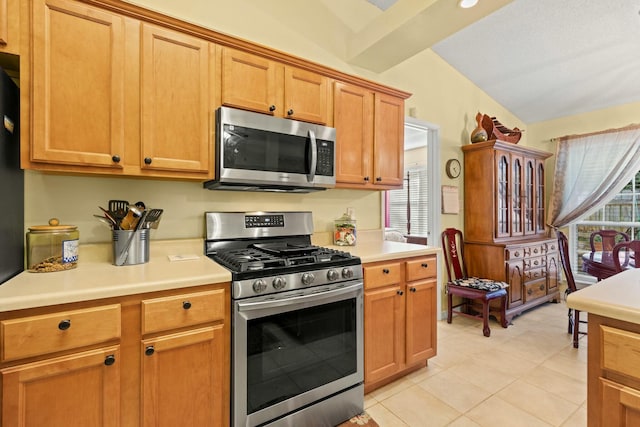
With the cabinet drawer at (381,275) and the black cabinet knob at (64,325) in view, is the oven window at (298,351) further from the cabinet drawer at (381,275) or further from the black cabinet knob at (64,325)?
the black cabinet knob at (64,325)

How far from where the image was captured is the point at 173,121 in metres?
1.72

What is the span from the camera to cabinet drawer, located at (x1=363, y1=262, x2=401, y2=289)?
198cm

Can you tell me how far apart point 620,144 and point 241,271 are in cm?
490

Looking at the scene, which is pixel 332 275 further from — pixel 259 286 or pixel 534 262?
pixel 534 262

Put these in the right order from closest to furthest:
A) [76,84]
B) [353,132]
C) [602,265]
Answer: [76,84] < [353,132] < [602,265]

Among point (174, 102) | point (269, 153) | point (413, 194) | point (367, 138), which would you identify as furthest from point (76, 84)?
point (413, 194)

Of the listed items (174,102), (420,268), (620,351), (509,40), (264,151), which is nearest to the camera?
(620,351)

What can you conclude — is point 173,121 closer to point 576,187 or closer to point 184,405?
point 184,405

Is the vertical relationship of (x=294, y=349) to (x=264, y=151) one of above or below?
below

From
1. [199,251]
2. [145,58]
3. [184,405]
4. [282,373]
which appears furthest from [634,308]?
[145,58]

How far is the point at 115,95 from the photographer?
1558 mm

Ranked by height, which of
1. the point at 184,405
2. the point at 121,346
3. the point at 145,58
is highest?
the point at 145,58

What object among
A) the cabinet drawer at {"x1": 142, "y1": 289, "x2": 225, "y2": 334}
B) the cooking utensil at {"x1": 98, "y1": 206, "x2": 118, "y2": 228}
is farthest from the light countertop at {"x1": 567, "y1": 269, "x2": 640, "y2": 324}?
the cooking utensil at {"x1": 98, "y1": 206, "x2": 118, "y2": 228}

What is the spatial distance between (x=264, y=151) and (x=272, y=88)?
1.46ft
